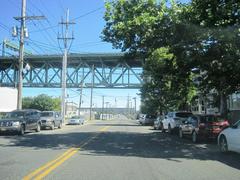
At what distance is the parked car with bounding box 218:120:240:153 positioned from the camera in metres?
16.3

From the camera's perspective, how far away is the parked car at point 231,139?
53.5ft

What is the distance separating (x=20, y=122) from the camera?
30656 mm

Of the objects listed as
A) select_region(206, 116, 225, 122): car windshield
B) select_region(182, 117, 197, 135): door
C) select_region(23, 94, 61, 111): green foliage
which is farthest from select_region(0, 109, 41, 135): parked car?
select_region(23, 94, 61, 111): green foliage

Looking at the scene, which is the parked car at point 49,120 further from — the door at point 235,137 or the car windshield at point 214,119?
the door at point 235,137

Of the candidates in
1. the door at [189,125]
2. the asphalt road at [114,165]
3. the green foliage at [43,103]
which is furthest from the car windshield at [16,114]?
the green foliage at [43,103]

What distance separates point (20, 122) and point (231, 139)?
1751 centimetres

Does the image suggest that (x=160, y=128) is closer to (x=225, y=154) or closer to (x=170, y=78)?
(x=170, y=78)

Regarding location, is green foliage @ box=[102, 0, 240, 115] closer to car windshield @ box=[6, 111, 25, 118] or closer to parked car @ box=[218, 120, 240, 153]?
parked car @ box=[218, 120, 240, 153]

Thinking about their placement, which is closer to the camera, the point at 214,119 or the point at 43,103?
the point at 214,119

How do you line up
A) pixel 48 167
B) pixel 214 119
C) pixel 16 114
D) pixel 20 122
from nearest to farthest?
pixel 48 167, pixel 214 119, pixel 20 122, pixel 16 114

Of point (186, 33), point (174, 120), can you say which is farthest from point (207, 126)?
point (174, 120)

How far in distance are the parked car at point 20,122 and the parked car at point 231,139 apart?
1618 cm

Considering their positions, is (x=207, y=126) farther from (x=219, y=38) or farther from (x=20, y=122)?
(x=20, y=122)

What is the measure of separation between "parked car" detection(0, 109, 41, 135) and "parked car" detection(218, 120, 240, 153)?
1618 cm
